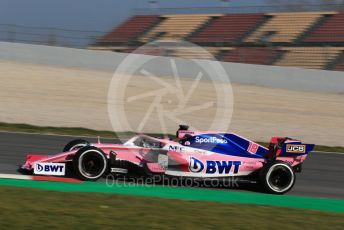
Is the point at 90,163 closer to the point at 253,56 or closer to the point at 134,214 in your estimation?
the point at 134,214

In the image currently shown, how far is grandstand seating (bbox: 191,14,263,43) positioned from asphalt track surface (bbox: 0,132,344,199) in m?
24.3

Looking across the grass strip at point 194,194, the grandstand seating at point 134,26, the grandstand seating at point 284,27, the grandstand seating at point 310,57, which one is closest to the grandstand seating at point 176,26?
the grandstand seating at point 134,26

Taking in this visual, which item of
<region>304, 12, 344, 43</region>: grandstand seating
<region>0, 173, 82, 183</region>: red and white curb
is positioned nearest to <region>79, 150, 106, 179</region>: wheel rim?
<region>0, 173, 82, 183</region>: red and white curb

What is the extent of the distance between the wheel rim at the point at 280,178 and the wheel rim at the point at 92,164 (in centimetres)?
254

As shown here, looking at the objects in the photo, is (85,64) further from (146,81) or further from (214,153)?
(214,153)

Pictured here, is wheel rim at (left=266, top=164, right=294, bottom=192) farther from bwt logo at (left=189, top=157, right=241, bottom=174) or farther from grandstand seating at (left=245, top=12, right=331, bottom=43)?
grandstand seating at (left=245, top=12, right=331, bottom=43)

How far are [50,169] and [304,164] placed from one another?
20.3 feet

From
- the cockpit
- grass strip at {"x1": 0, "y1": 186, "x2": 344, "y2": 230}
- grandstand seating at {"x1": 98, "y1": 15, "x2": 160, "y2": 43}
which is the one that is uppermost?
grandstand seating at {"x1": 98, "y1": 15, "x2": 160, "y2": 43}

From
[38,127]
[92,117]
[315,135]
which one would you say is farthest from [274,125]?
[38,127]

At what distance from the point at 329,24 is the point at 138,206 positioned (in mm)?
32698

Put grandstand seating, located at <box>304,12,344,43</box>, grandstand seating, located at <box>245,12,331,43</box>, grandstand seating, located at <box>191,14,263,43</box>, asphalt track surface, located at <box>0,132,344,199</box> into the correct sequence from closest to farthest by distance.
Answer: asphalt track surface, located at <box>0,132,344,199</box> < grandstand seating, located at <box>304,12,344,43</box> < grandstand seating, located at <box>245,12,331,43</box> < grandstand seating, located at <box>191,14,263,43</box>

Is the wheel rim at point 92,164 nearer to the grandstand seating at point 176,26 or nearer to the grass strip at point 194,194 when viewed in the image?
the grass strip at point 194,194

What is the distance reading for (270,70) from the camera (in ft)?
82.7

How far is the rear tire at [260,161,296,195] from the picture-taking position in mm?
8984
